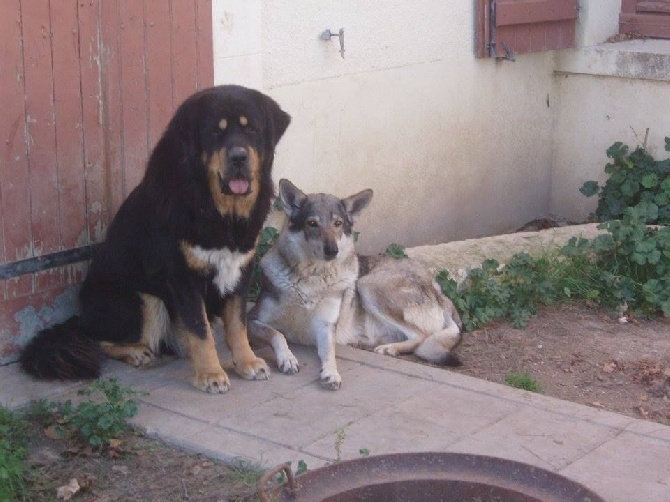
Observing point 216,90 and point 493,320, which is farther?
point 493,320

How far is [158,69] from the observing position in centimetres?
582

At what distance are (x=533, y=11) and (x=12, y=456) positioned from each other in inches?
236

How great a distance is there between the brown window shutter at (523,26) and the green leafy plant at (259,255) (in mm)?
2742

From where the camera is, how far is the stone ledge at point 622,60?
28.6 ft

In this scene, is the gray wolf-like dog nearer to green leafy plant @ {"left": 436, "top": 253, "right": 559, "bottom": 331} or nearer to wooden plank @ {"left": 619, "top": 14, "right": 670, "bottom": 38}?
green leafy plant @ {"left": 436, "top": 253, "right": 559, "bottom": 331}

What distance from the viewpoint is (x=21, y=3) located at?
16.6 ft

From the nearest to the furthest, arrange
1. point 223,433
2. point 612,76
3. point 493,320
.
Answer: point 223,433, point 493,320, point 612,76

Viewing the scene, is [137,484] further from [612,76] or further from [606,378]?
[612,76]

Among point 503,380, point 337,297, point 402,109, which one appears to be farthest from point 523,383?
point 402,109

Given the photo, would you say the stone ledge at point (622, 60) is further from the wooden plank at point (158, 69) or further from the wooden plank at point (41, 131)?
the wooden plank at point (41, 131)

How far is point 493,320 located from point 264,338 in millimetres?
1596

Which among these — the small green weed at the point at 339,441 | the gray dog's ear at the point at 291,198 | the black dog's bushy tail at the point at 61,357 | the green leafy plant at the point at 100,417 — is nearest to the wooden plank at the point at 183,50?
the gray dog's ear at the point at 291,198

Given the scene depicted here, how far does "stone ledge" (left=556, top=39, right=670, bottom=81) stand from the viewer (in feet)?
28.6

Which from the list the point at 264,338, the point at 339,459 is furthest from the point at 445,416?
the point at 264,338
